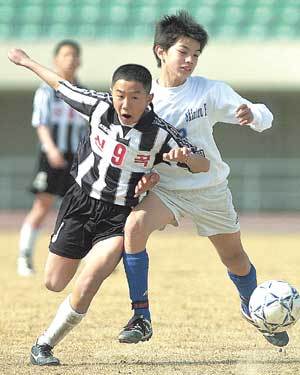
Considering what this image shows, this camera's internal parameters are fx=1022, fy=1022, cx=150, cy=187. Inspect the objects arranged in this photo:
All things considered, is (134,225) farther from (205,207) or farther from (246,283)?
(246,283)

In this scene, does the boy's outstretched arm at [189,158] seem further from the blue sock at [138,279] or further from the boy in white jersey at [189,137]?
the blue sock at [138,279]

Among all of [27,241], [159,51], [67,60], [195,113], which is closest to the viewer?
[195,113]

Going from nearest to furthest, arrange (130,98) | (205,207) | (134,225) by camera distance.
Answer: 1. (130,98)
2. (134,225)
3. (205,207)

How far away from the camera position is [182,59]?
5.79 meters

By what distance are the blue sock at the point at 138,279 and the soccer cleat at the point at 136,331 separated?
51 mm

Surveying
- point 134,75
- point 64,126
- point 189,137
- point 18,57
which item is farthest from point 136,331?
point 64,126

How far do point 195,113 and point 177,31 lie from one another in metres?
0.51

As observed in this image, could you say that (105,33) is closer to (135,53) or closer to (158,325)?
(135,53)

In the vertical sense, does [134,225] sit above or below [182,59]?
below

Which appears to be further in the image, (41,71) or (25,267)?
(25,267)

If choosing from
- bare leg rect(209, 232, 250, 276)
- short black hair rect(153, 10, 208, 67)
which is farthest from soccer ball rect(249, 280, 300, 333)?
short black hair rect(153, 10, 208, 67)

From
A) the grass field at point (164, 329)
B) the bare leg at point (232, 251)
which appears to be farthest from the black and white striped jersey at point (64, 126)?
the bare leg at point (232, 251)

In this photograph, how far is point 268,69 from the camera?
20953 millimetres

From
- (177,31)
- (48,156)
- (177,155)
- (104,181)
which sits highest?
(177,31)
